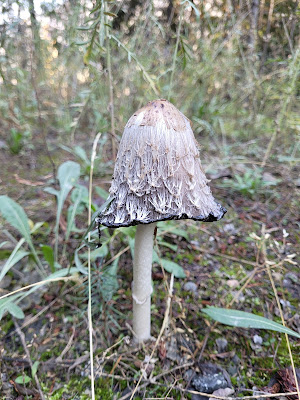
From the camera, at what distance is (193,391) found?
1.38m

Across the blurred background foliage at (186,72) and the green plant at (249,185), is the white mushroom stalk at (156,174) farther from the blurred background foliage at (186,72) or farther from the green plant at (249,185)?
the green plant at (249,185)

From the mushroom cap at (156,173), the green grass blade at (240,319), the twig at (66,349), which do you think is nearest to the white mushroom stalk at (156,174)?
the mushroom cap at (156,173)

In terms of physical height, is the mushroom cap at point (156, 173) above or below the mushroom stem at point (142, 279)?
above

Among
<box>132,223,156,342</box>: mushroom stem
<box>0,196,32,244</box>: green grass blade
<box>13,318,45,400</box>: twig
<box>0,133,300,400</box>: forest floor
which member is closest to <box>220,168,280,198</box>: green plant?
<box>0,133,300,400</box>: forest floor

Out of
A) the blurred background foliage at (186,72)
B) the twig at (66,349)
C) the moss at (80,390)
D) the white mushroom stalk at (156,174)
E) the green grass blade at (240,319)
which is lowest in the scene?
the moss at (80,390)

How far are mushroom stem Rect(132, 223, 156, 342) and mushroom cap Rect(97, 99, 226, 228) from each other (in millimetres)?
223

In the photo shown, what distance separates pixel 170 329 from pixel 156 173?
3.51ft

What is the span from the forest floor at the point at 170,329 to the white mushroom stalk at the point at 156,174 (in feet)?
2.05

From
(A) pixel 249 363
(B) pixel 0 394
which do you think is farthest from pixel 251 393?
(B) pixel 0 394

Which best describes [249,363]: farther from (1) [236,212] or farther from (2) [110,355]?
(1) [236,212]

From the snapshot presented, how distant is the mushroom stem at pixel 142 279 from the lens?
1.35 metres

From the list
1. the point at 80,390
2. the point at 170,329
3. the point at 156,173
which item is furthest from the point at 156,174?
the point at 80,390

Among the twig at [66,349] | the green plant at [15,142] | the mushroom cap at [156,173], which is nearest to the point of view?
the mushroom cap at [156,173]

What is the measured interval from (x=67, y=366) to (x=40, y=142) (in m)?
3.61
